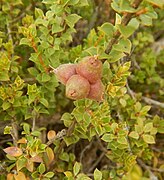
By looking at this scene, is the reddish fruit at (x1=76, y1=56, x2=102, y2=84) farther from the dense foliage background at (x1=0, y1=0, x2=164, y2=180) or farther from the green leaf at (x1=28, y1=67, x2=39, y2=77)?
the green leaf at (x1=28, y1=67, x2=39, y2=77)

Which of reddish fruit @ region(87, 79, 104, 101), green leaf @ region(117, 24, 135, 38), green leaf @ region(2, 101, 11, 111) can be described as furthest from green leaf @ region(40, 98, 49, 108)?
green leaf @ region(117, 24, 135, 38)

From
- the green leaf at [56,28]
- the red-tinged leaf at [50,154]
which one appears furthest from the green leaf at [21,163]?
the green leaf at [56,28]

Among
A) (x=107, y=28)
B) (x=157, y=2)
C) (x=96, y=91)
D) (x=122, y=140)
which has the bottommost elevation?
(x=122, y=140)

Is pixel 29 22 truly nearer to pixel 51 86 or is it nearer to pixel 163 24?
pixel 51 86

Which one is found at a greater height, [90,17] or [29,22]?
[29,22]

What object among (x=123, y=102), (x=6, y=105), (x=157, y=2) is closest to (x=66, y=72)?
(x=157, y=2)

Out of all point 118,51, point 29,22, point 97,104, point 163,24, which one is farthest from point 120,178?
point 163,24

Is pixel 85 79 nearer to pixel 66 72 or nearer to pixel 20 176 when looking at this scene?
pixel 66 72
